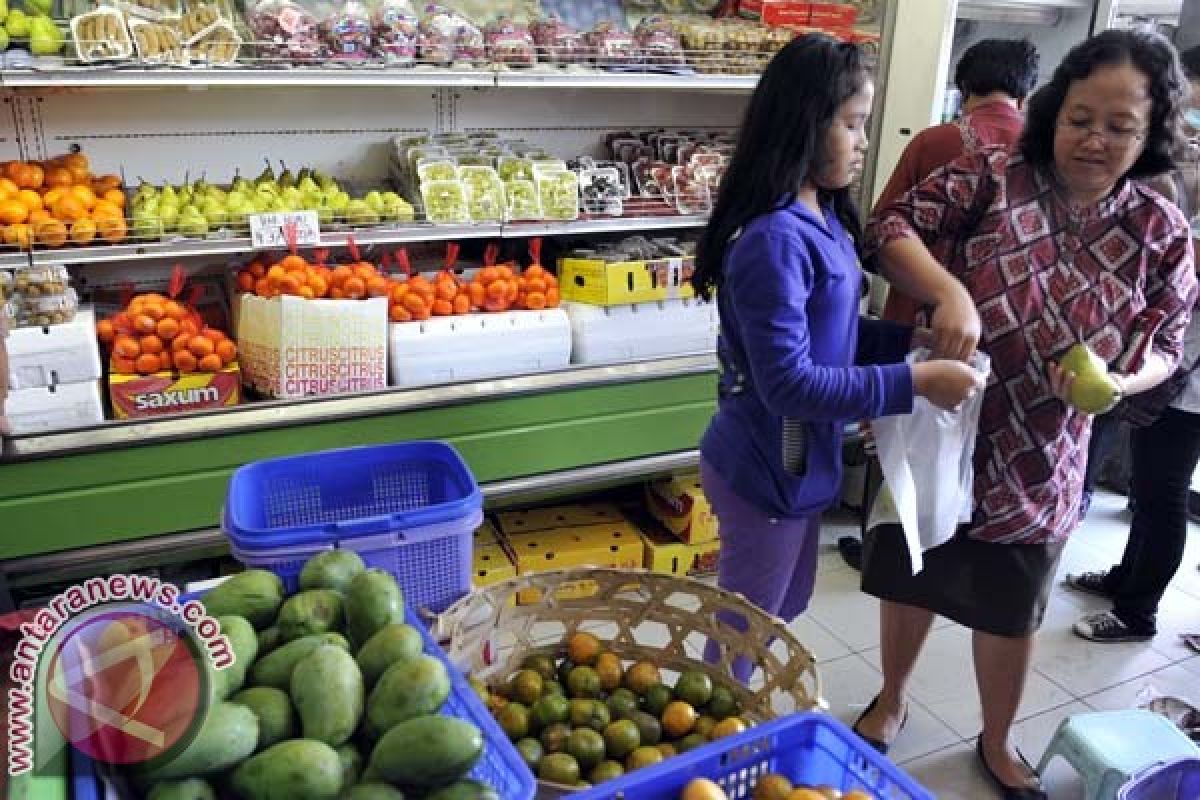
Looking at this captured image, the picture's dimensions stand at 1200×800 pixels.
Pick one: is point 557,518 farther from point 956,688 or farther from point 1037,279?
point 1037,279

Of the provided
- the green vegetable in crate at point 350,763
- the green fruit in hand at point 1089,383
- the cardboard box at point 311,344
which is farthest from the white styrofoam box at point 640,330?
the green vegetable in crate at point 350,763

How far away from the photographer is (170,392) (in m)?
2.49

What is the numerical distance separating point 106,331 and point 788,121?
186cm

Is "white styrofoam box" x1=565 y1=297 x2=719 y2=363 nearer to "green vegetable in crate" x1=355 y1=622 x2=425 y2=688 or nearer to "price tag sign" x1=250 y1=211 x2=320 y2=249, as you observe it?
"price tag sign" x1=250 y1=211 x2=320 y2=249

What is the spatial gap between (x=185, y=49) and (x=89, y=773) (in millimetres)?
2083

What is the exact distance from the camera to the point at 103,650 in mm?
993

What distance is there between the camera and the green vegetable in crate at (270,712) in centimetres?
98

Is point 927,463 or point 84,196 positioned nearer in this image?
point 927,463

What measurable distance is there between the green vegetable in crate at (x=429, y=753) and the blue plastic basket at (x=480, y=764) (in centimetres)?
4

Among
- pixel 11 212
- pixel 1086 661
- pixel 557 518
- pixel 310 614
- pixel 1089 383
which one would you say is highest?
pixel 11 212

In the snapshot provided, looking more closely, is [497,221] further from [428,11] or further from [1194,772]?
[1194,772]

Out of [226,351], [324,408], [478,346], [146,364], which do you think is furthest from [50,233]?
[478,346]

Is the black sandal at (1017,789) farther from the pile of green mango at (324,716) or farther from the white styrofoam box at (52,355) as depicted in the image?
the white styrofoam box at (52,355)

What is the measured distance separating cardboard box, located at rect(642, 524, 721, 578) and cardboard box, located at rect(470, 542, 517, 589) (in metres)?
0.51
